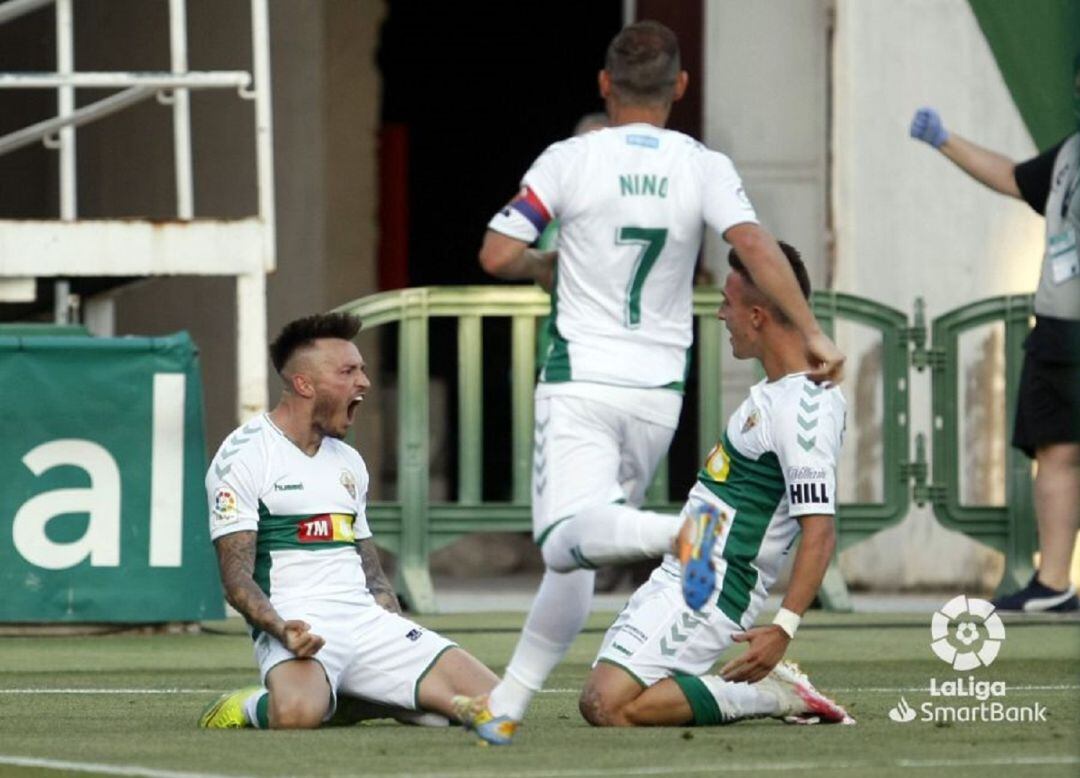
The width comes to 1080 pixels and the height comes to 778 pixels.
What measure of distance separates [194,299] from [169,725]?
29.2 ft

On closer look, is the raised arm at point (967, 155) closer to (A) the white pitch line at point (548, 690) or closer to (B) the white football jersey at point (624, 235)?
(A) the white pitch line at point (548, 690)

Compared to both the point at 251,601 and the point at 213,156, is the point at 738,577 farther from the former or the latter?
the point at 213,156

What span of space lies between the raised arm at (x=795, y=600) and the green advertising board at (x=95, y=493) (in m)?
4.56

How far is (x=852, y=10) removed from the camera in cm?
1423

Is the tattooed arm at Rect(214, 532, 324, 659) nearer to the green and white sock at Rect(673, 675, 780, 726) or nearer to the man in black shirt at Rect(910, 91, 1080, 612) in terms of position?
the green and white sock at Rect(673, 675, 780, 726)

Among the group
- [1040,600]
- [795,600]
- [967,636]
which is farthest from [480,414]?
[795,600]

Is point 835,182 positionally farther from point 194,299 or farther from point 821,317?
point 194,299

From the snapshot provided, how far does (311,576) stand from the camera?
7.77m

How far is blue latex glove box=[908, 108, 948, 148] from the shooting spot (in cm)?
1105

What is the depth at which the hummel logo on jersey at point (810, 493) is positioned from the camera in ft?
23.7

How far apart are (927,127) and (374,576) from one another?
13.1 ft

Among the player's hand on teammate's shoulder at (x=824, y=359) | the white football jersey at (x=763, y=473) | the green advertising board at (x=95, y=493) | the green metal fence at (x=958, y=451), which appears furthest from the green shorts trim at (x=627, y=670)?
the green metal fence at (x=958, y=451)

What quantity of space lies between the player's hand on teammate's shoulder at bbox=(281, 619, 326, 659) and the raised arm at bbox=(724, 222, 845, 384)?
59.1 inches

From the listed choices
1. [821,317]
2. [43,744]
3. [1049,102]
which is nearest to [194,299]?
[821,317]
